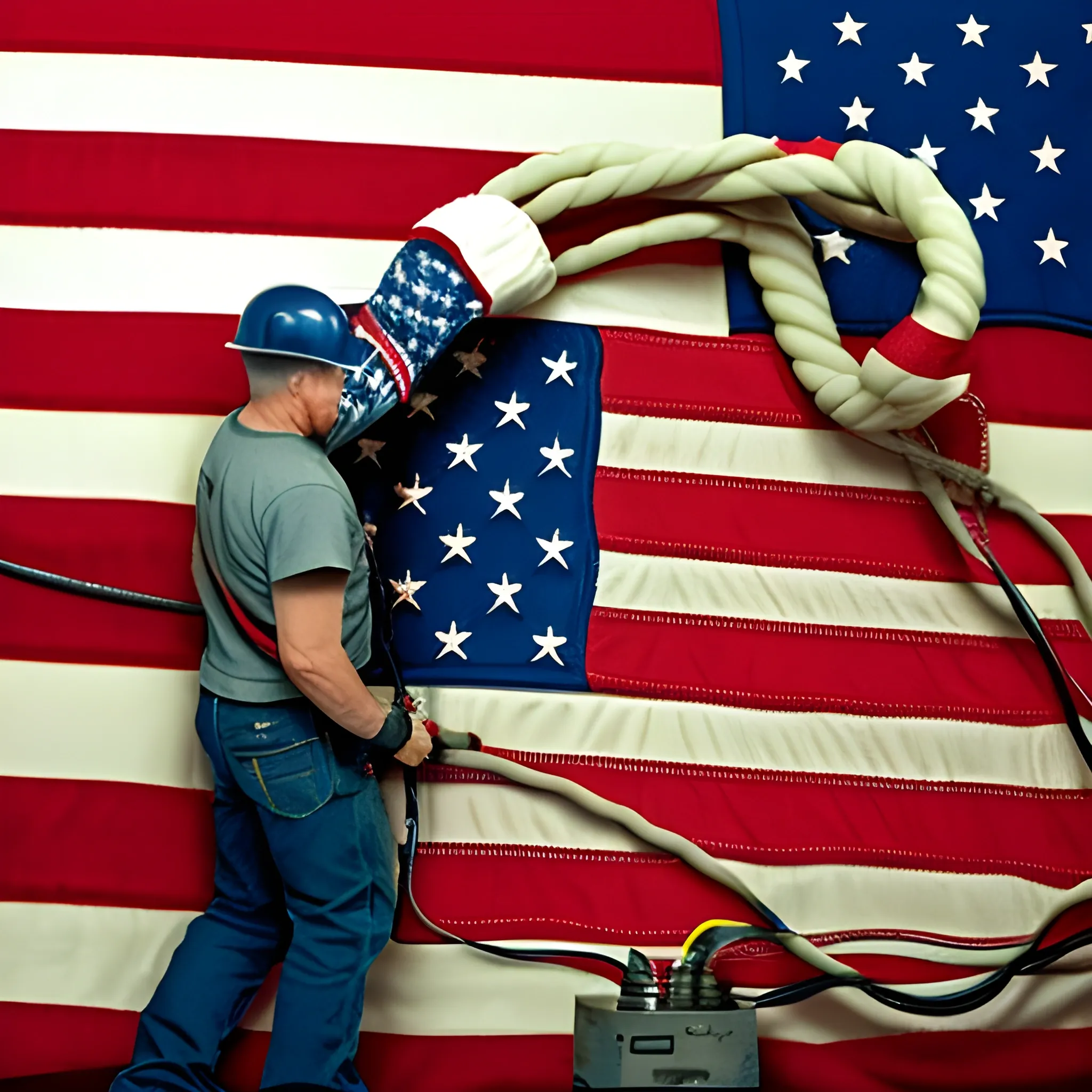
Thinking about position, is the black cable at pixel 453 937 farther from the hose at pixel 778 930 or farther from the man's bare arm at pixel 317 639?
the man's bare arm at pixel 317 639

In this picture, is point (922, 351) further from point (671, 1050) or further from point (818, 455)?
point (671, 1050)

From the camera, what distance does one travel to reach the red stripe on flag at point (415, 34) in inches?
71.5

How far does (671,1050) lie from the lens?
1.46 meters

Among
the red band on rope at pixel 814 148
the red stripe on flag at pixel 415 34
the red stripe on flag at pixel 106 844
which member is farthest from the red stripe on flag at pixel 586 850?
the red stripe on flag at pixel 415 34

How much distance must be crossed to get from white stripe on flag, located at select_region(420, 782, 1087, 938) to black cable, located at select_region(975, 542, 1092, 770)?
0.88ft

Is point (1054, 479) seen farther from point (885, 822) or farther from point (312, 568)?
point (312, 568)

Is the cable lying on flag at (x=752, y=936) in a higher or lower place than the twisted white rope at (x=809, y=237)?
lower

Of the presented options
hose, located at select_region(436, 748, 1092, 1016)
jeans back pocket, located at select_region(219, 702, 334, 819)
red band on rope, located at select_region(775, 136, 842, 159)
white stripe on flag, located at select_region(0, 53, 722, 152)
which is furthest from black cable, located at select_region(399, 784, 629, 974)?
red band on rope, located at select_region(775, 136, 842, 159)

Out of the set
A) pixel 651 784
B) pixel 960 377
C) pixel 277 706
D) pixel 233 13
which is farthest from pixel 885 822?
pixel 233 13

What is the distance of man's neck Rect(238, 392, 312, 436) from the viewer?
150cm

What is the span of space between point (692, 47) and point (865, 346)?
63cm

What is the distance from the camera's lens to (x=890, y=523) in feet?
5.97

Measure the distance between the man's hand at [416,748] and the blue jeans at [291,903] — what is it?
0.07 metres

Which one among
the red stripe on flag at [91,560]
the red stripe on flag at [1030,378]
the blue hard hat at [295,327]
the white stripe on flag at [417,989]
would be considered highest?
the red stripe on flag at [1030,378]
